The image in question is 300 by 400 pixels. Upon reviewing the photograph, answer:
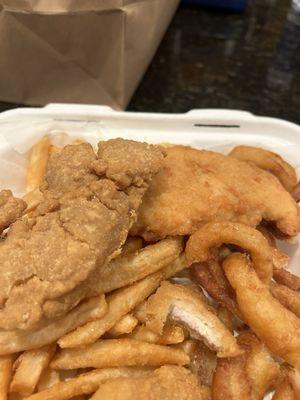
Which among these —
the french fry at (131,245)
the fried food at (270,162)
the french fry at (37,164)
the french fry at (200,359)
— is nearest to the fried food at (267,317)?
the french fry at (200,359)

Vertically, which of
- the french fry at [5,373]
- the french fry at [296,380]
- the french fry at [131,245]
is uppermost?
the french fry at [131,245]

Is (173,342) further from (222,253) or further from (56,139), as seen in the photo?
(56,139)

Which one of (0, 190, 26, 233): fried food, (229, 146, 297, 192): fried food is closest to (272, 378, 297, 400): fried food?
(229, 146, 297, 192): fried food

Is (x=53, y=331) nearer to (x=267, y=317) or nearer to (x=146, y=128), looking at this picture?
(x=267, y=317)

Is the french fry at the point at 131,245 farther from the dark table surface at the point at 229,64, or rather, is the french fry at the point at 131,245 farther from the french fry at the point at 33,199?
the dark table surface at the point at 229,64

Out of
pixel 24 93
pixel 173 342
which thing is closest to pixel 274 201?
pixel 173 342
